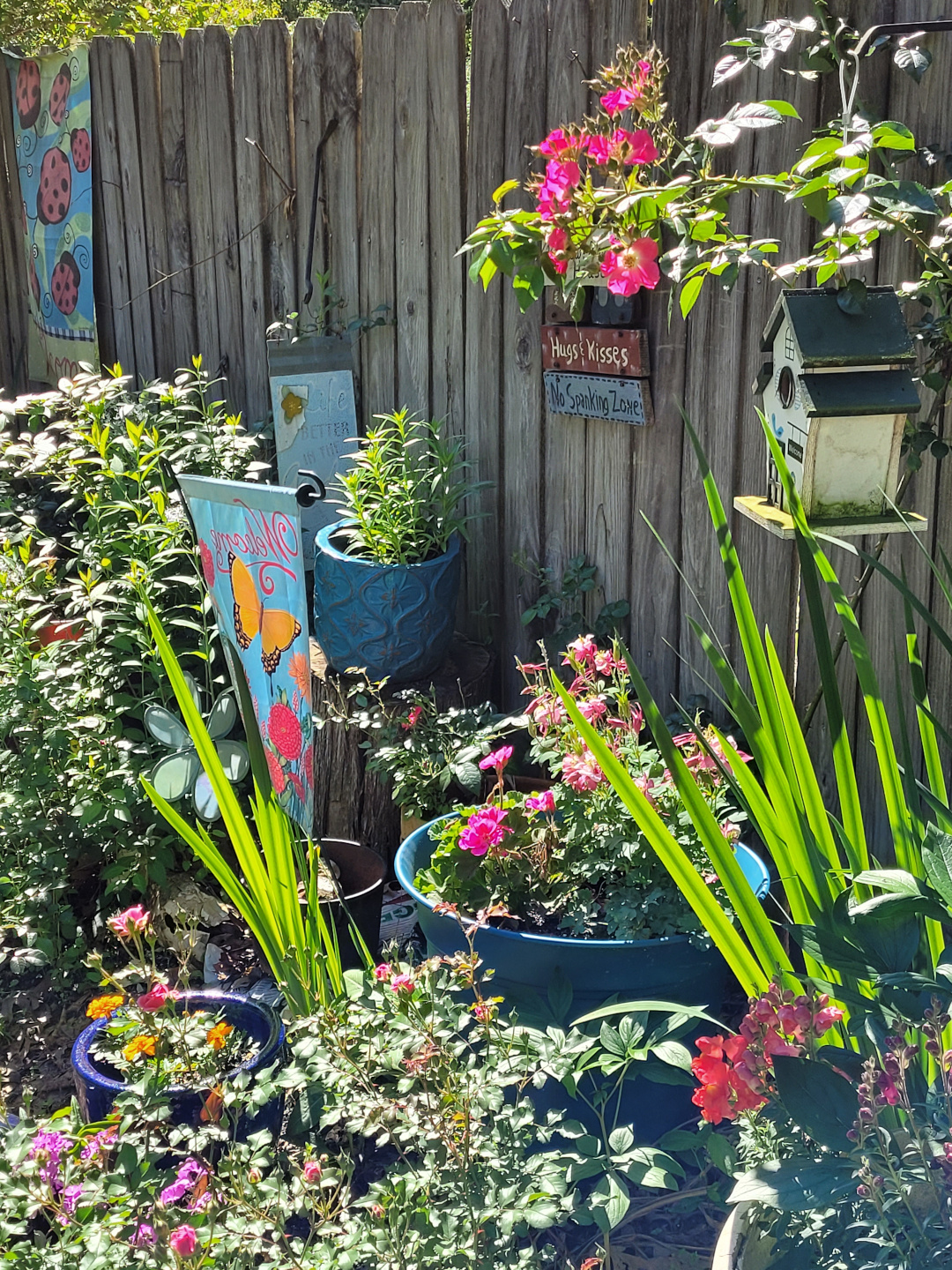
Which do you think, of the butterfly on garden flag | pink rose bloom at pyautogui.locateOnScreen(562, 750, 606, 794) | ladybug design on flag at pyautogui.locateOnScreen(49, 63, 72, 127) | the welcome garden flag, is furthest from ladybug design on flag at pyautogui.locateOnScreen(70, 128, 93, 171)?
Result: pink rose bloom at pyautogui.locateOnScreen(562, 750, 606, 794)

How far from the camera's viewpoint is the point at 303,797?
2244 mm

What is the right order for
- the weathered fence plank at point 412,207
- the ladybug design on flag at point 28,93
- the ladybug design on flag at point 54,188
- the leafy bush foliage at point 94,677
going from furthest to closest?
the ladybug design on flag at point 28,93 < the ladybug design on flag at point 54,188 < the weathered fence plank at point 412,207 < the leafy bush foliage at point 94,677

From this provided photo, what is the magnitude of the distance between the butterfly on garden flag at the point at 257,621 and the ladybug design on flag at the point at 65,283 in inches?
124

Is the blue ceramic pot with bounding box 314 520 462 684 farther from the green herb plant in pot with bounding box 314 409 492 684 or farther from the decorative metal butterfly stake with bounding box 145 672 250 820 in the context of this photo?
the decorative metal butterfly stake with bounding box 145 672 250 820

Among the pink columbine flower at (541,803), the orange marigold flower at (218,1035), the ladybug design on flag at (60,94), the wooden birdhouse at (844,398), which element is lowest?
the orange marigold flower at (218,1035)

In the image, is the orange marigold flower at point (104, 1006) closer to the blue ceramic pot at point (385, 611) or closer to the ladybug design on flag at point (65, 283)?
the blue ceramic pot at point (385, 611)

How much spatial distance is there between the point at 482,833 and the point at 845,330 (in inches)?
39.7

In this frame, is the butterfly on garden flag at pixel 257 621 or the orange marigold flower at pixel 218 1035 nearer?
the orange marigold flower at pixel 218 1035

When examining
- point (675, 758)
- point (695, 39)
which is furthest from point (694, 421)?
point (675, 758)

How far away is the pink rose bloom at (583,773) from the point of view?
207cm

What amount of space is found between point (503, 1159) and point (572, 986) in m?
0.47

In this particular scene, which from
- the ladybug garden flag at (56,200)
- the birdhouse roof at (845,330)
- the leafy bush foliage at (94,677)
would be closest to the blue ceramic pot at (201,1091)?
the leafy bush foliage at (94,677)

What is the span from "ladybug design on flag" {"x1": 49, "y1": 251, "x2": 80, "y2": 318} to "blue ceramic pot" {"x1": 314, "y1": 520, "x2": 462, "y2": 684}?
8.13 ft

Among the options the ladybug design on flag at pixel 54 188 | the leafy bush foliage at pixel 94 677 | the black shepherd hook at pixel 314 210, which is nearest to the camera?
the leafy bush foliage at pixel 94 677
